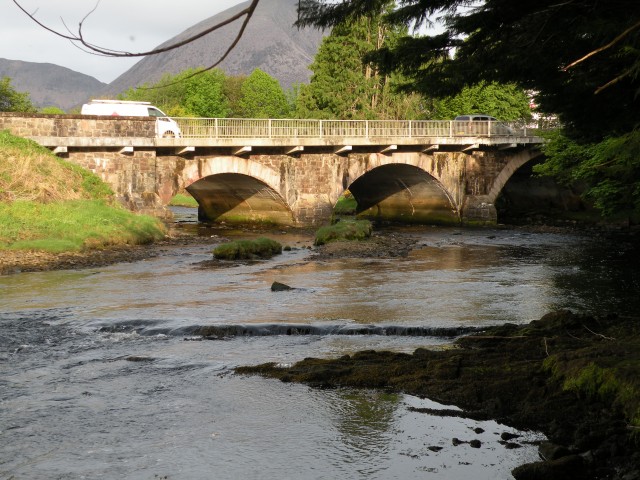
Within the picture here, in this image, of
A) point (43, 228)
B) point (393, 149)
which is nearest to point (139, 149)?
point (43, 228)

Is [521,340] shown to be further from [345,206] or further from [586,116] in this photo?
[345,206]

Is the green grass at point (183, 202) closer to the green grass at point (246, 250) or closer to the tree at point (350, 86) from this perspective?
the tree at point (350, 86)

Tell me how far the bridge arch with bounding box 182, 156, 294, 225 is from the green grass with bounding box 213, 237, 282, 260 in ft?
24.3

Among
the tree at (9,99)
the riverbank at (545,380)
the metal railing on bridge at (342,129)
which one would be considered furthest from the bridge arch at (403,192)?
the riverbank at (545,380)

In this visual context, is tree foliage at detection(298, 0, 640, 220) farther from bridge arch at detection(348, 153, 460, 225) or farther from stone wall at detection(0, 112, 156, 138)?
bridge arch at detection(348, 153, 460, 225)

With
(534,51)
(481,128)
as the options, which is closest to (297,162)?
(481,128)

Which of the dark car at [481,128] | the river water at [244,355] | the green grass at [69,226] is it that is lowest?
the river water at [244,355]

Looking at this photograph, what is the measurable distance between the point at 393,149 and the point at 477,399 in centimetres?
3100

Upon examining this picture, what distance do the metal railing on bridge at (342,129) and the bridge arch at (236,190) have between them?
1.17 metres

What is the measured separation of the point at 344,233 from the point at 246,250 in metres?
5.00

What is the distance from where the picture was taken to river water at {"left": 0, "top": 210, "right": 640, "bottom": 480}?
344 inches

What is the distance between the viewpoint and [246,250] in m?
26.9

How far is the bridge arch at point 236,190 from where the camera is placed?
34838 mm

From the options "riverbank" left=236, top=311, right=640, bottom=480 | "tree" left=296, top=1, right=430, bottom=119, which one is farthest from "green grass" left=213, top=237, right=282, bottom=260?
"tree" left=296, top=1, right=430, bottom=119
